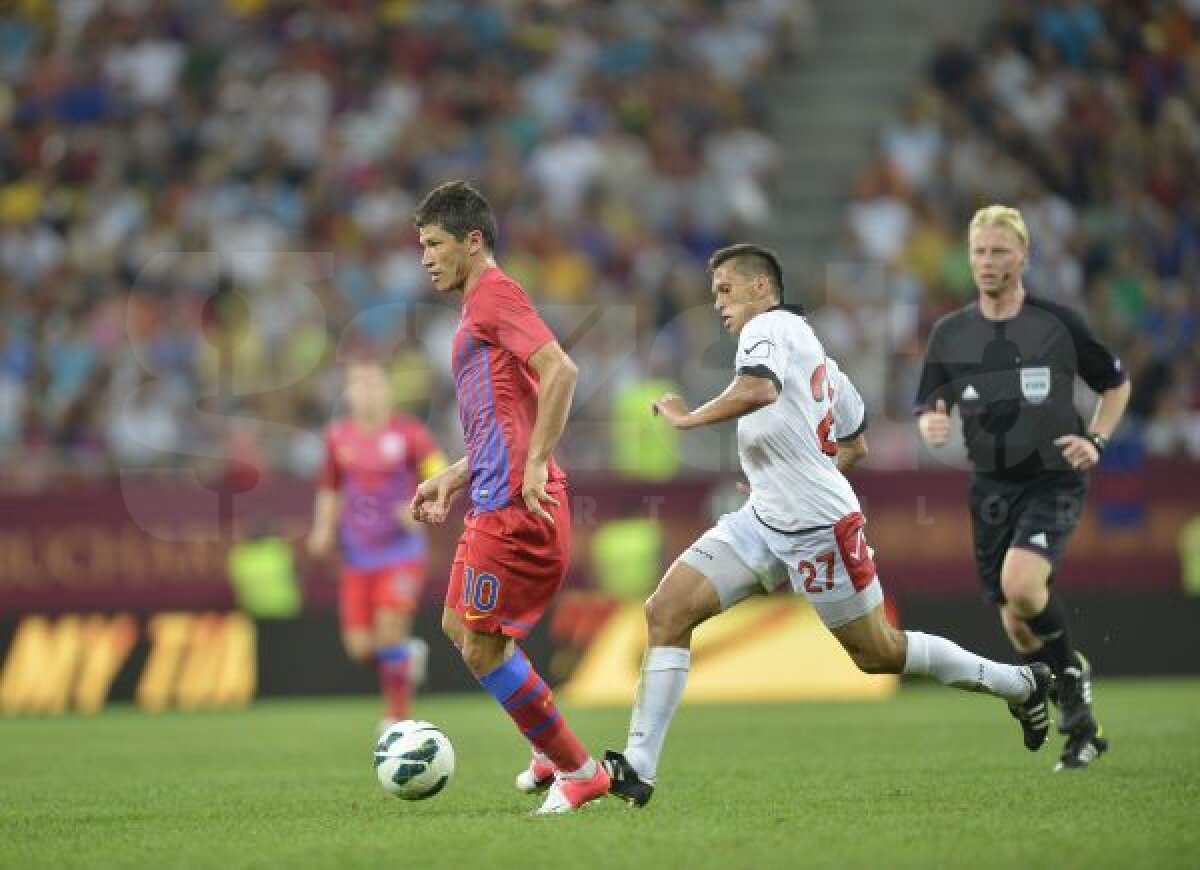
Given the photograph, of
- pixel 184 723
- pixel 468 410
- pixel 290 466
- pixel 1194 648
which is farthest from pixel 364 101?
pixel 468 410

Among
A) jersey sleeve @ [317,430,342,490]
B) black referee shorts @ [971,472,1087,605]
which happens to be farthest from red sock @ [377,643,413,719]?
black referee shorts @ [971,472,1087,605]

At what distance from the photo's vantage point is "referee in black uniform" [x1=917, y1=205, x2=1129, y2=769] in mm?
10047

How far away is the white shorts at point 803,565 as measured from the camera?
28.6 feet

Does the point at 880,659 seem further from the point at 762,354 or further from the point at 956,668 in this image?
the point at 762,354

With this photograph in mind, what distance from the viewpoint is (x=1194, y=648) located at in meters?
17.5

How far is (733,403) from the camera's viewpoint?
320 inches

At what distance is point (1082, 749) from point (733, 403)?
10.2 ft

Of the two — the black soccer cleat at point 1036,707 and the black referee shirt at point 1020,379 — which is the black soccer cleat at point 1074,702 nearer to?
the black soccer cleat at point 1036,707

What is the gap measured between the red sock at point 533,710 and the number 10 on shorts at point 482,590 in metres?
0.29

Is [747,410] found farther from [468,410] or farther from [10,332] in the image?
[10,332]

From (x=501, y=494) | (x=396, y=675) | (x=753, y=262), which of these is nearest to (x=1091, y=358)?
(x=753, y=262)

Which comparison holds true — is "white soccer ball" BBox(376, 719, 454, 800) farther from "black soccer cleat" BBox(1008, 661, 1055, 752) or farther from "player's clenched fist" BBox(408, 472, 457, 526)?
"black soccer cleat" BBox(1008, 661, 1055, 752)

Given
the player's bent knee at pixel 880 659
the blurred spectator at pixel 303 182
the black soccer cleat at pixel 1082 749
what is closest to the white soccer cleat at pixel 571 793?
the player's bent knee at pixel 880 659

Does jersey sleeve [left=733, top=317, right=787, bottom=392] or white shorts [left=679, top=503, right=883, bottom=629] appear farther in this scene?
white shorts [left=679, top=503, right=883, bottom=629]
